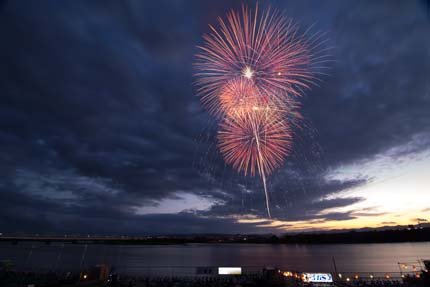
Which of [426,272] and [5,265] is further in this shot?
[5,265]

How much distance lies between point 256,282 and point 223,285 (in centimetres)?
319

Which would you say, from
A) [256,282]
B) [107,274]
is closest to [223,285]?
[256,282]

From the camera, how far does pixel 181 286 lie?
23953mm

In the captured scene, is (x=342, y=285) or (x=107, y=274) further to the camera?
(x=107, y=274)

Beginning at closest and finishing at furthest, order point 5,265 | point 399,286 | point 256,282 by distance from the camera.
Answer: point 399,286 → point 256,282 → point 5,265

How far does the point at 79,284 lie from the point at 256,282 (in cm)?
1701

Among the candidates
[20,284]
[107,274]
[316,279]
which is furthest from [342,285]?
[20,284]

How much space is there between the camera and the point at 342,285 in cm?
2403

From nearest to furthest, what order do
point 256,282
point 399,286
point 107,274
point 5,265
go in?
1. point 399,286
2. point 256,282
3. point 107,274
4. point 5,265

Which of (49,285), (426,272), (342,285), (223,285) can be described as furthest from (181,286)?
(426,272)

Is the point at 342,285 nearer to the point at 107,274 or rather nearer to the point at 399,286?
the point at 399,286

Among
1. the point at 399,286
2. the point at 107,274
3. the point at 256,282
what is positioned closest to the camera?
the point at 399,286

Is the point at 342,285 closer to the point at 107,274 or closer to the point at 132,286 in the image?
the point at 132,286

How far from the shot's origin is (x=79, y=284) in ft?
78.2
